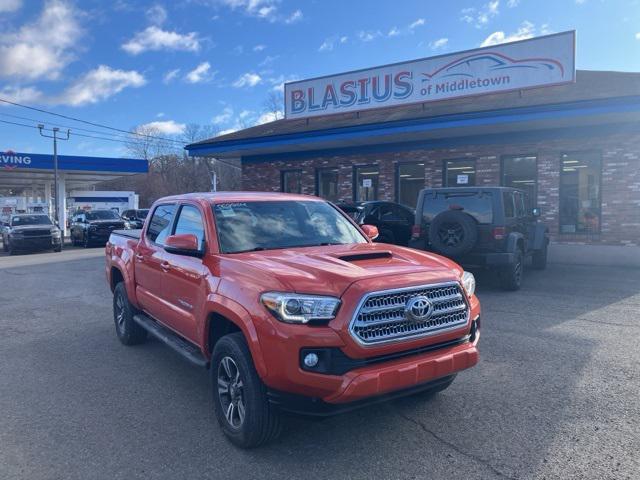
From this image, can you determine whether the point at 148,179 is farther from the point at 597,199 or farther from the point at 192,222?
the point at 192,222

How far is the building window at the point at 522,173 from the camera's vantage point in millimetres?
14305

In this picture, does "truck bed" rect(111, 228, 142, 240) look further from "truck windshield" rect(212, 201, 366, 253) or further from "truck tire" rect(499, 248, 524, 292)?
"truck tire" rect(499, 248, 524, 292)

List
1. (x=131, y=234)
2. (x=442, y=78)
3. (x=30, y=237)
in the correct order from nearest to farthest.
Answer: (x=131, y=234) < (x=442, y=78) < (x=30, y=237)

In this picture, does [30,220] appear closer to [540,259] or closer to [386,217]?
[386,217]

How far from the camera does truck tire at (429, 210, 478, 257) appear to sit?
28.2 ft

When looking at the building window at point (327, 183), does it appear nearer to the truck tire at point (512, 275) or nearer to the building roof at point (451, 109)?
the building roof at point (451, 109)

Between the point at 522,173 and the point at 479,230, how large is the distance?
21.4ft

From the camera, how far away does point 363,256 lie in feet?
12.9

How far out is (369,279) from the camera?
3.33 metres

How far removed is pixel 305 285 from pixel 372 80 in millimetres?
14276

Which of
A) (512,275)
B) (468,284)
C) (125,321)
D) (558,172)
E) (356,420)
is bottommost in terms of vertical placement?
(356,420)

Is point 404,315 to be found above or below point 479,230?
below

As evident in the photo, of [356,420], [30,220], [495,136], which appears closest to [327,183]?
[495,136]

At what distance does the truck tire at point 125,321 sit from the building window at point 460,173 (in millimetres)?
11413
